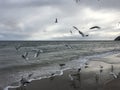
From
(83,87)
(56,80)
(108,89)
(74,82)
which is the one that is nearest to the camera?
(108,89)

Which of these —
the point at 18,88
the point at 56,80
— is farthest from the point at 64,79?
the point at 18,88

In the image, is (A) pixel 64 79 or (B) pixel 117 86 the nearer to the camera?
(B) pixel 117 86

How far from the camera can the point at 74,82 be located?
16.5 meters

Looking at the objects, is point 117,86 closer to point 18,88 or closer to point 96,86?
point 96,86

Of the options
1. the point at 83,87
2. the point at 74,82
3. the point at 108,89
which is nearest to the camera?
the point at 108,89

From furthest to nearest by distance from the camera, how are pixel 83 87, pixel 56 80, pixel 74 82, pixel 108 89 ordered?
pixel 56 80
pixel 74 82
pixel 83 87
pixel 108 89

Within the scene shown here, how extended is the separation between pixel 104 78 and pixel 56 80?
350cm

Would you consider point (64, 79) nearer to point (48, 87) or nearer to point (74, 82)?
point (74, 82)

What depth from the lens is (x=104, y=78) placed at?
697 inches

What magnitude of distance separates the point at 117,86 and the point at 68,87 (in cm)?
299

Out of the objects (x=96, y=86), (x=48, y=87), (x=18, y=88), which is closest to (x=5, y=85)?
(x=18, y=88)

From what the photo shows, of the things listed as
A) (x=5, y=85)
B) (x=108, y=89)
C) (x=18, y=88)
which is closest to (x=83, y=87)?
(x=108, y=89)

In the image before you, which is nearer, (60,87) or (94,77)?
(60,87)

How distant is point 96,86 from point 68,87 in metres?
1.77
